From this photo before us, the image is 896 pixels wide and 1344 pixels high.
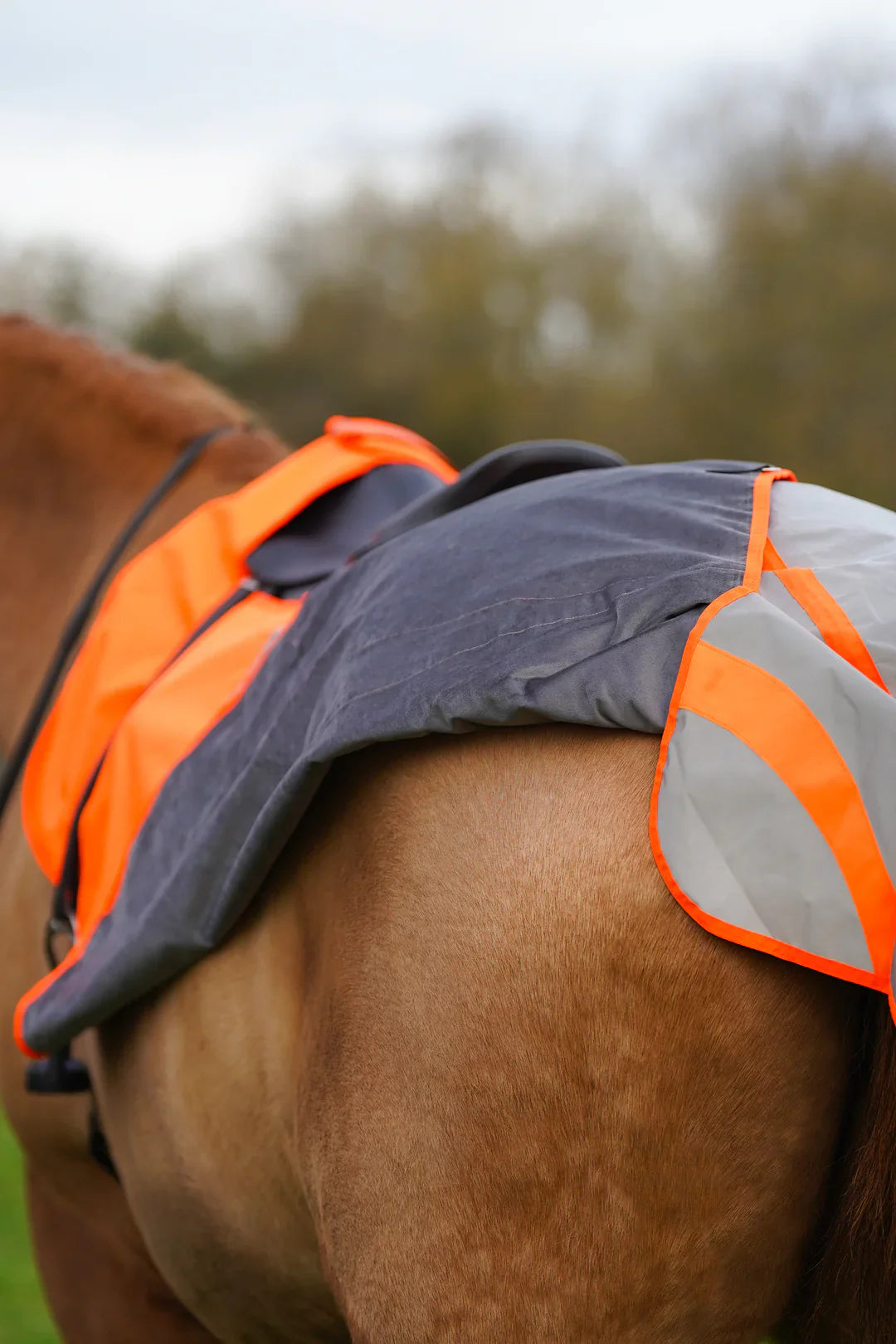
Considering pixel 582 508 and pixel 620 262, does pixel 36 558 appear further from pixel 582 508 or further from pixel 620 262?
pixel 620 262

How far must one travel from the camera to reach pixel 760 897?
30.4 inches

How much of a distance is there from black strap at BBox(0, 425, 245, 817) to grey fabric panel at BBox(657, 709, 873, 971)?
46.8 inches

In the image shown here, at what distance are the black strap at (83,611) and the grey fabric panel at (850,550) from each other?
108cm

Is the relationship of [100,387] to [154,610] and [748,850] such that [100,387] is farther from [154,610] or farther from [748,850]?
[748,850]

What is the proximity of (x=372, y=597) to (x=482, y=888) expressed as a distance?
34 centimetres

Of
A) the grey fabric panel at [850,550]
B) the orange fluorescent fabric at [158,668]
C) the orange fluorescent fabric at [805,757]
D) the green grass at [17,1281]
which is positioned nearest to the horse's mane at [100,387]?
the orange fluorescent fabric at [158,668]

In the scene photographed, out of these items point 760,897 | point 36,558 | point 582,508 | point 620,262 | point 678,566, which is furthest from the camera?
point 620,262

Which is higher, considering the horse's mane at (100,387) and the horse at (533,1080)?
the horse's mane at (100,387)

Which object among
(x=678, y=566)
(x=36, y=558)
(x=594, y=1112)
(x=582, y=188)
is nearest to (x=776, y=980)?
(x=594, y=1112)

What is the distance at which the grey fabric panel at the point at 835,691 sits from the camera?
76 cm

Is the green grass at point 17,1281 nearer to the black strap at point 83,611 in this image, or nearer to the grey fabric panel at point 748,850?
the black strap at point 83,611

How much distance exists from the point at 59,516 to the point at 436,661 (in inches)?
46.6

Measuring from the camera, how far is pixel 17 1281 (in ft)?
9.31

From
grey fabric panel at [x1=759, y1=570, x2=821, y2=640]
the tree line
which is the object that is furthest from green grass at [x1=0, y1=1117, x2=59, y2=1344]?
the tree line
